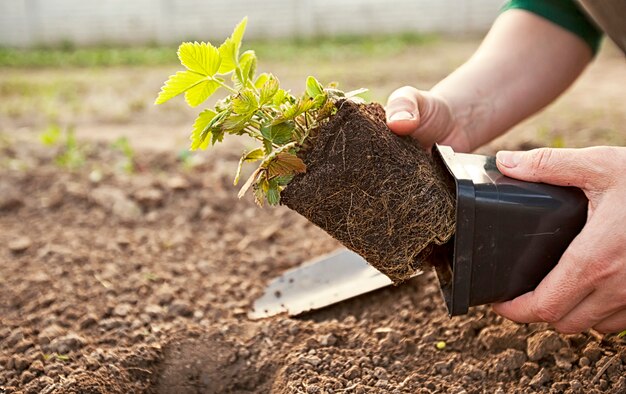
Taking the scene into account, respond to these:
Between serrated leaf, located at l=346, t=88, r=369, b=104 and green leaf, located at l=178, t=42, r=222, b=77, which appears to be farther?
serrated leaf, located at l=346, t=88, r=369, b=104

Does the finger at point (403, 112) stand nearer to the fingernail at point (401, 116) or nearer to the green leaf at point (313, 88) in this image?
the fingernail at point (401, 116)

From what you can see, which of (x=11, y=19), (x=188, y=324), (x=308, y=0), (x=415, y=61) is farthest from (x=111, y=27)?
(x=188, y=324)

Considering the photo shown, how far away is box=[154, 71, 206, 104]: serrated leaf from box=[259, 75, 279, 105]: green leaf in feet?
0.50

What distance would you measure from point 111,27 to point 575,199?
9.39 m

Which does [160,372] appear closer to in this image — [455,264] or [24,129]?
[455,264]

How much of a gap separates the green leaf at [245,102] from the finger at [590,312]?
908 mm

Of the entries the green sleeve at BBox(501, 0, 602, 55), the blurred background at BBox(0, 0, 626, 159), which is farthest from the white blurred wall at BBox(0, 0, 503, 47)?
the green sleeve at BBox(501, 0, 602, 55)

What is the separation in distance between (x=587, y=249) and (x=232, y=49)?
0.93 meters

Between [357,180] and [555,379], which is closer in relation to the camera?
[357,180]

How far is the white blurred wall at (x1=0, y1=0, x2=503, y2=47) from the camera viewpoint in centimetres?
981

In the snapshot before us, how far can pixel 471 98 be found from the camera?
6.92ft

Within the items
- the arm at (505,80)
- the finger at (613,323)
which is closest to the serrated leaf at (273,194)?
the arm at (505,80)

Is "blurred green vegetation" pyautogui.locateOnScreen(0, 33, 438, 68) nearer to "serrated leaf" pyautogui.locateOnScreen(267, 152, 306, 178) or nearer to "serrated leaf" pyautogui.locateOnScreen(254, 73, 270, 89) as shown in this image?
"serrated leaf" pyautogui.locateOnScreen(254, 73, 270, 89)

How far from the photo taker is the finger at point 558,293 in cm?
157
